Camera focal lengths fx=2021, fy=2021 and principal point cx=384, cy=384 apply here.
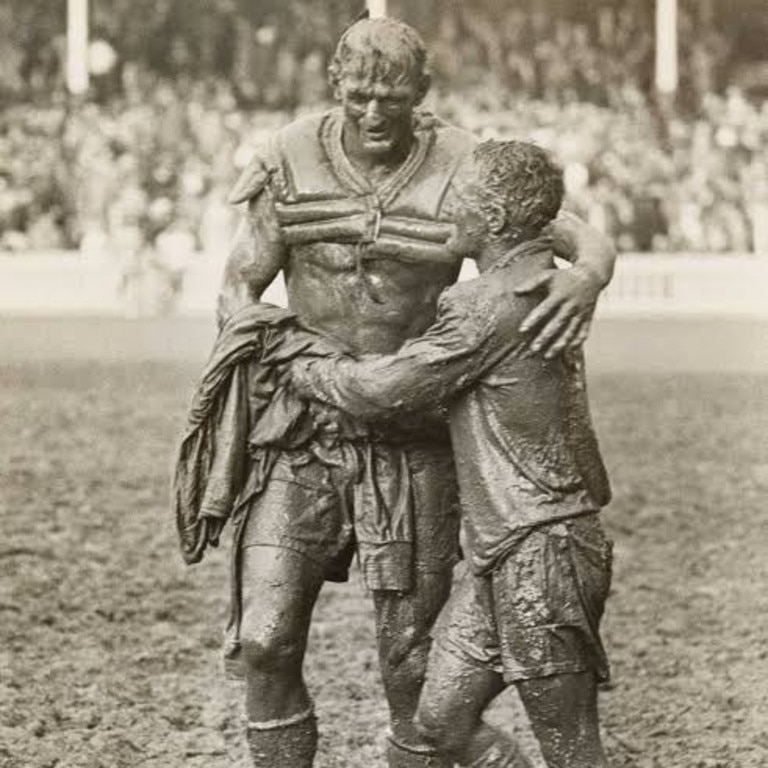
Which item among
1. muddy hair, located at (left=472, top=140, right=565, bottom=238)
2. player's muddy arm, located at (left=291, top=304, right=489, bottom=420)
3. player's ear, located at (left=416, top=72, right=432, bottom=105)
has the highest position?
player's ear, located at (left=416, top=72, right=432, bottom=105)

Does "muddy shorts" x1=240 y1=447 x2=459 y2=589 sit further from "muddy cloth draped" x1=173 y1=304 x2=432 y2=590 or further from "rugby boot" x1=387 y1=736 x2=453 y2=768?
"rugby boot" x1=387 y1=736 x2=453 y2=768

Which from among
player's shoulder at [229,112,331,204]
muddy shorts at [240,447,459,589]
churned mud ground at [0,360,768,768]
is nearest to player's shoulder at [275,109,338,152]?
player's shoulder at [229,112,331,204]

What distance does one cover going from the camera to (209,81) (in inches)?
1022

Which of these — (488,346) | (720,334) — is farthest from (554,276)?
(720,334)

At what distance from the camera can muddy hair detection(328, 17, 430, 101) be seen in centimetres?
588

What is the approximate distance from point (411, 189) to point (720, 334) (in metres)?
16.2

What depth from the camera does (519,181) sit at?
18.1ft

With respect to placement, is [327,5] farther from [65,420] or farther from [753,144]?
[65,420]

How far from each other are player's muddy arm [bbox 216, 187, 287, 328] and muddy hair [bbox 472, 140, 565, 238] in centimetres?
90

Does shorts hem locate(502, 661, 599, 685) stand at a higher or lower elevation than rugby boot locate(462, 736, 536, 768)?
higher

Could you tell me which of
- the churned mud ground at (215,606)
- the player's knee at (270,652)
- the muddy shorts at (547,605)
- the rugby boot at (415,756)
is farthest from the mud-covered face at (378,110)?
the churned mud ground at (215,606)

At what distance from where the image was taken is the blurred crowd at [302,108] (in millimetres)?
24344

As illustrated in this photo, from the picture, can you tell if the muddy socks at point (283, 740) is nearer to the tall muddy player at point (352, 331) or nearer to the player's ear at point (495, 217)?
the tall muddy player at point (352, 331)

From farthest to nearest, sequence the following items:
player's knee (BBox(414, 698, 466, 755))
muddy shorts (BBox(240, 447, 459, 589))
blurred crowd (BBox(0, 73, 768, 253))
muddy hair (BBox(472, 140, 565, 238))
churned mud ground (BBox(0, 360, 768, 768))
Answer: blurred crowd (BBox(0, 73, 768, 253))
churned mud ground (BBox(0, 360, 768, 768))
muddy shorts (BBox(240, 447, 459, 589))
player's knee (BBox(414, 698, 466, 755))
muddy hair (BBox(472, 140, 565, 238))
